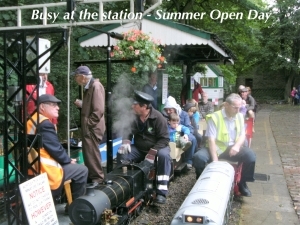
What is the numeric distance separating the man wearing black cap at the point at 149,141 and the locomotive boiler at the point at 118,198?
0.15 m

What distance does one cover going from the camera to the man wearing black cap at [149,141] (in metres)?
5.45

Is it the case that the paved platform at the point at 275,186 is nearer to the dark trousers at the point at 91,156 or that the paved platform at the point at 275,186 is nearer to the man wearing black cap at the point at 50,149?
the dark trousers at the point at 91,156

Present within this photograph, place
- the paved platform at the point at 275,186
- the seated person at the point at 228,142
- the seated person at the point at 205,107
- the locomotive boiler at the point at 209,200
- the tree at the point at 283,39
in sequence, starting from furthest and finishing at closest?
1. the tree at the point at 283,39
2. the seated person at the point at 205,107
3. the seated person at the point at 228,142
4. the paved platform at the point at 275,186
5. the locomotive boiler at the point at 209,200

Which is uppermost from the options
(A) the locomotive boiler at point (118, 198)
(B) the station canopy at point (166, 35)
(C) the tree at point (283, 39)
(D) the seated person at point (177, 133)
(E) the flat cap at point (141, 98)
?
(C) the tree at point (283, 39)

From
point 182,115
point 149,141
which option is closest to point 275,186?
point 182,115

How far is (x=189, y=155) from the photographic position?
7.79 m

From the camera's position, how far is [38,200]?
12.4 feet

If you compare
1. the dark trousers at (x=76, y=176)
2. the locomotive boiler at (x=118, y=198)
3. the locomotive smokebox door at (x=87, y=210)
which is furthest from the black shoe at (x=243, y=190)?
the locomotive smokebox door at (x=87, y=210)

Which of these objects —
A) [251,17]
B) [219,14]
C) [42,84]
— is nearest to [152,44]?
[42,84]

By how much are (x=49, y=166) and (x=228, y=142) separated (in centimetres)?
288

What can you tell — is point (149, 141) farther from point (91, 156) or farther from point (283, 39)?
point (283, 39)

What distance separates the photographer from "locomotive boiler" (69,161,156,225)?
384 centimetres

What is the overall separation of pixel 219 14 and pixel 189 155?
12.1 meters

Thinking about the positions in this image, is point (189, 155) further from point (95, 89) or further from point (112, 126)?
point (95, 89)
